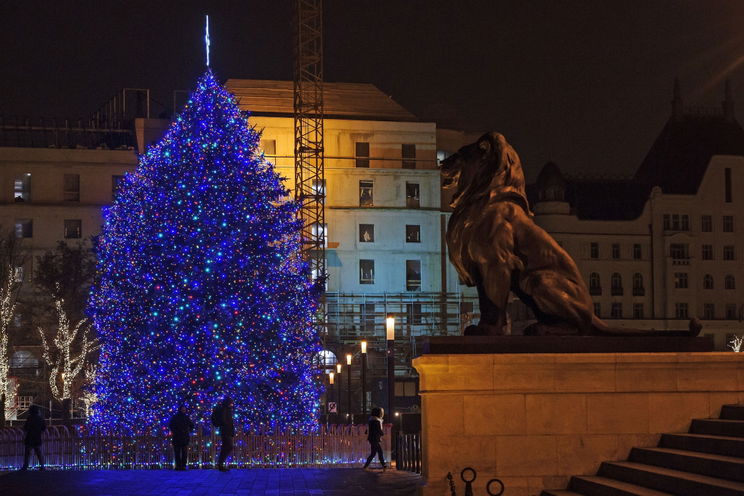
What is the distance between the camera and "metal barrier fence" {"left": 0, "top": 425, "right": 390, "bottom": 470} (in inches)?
1008

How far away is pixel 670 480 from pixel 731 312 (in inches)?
2917

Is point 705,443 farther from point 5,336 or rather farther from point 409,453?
point 5,336

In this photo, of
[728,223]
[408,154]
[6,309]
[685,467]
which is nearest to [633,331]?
[685,467]

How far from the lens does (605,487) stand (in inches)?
452

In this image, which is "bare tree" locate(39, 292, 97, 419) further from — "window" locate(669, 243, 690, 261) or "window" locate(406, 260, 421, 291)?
"window" locate(669, 243, 690, 261)

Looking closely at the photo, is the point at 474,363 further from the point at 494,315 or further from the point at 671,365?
the point at 671,365

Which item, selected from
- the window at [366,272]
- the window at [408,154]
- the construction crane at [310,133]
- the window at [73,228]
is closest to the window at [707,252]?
the window at [408,154]

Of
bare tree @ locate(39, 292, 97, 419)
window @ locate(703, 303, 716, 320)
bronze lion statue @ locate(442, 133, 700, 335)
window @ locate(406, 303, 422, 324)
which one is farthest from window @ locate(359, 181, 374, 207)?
bronze lion statue @ locate(442, 133, 700, 335)

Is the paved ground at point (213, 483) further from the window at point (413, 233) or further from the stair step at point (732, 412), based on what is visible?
the window at point (413, 233)

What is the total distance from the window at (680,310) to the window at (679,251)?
3.19 m

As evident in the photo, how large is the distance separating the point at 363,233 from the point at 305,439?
49.2 meters

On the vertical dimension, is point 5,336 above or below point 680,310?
below

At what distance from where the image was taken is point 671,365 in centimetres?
1266

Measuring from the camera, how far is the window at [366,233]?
7531 centimetres
